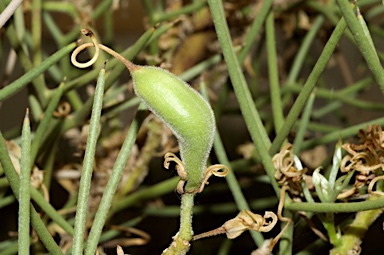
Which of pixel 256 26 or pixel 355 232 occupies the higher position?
pixel 256 26

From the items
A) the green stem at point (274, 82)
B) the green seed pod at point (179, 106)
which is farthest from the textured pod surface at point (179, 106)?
the green stem at point (274, 82)

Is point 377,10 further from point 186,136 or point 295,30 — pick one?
point 186,136

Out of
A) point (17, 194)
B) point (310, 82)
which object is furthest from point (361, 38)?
point (17, 194)

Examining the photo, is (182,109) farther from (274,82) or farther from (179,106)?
(274,82)

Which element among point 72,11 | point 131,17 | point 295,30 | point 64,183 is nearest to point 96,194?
point 64,183

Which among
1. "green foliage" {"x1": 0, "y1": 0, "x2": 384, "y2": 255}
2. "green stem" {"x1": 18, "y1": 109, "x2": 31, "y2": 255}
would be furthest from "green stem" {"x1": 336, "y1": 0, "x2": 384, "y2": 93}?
"green stem" {"x1": 18, "y1": 109, "x2": 31, "y2": 255}

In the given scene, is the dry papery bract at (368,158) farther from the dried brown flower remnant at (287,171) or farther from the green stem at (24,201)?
the green stem at (24,201)
